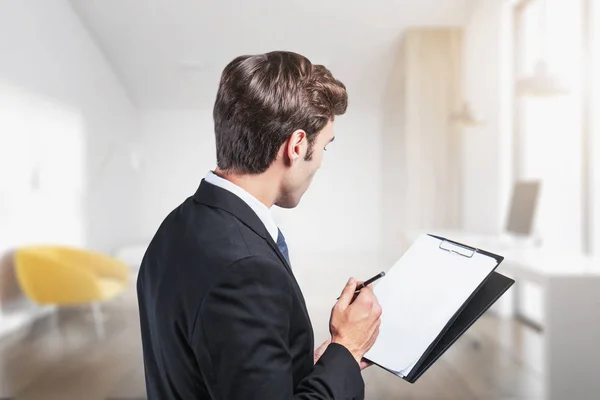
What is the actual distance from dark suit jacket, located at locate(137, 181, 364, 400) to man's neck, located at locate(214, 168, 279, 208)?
5 cm

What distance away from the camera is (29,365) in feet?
9.93

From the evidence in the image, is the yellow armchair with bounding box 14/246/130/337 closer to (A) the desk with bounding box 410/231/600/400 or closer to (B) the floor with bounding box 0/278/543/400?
(B) the floor with bounding box 0/278/543/400

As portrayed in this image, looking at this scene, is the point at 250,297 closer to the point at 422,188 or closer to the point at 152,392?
the point at 152,392

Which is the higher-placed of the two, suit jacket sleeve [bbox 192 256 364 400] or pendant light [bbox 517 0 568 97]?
pendant light [bbox 517 0 568 97]

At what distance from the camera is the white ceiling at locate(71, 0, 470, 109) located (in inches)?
120

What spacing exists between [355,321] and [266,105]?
0.35m

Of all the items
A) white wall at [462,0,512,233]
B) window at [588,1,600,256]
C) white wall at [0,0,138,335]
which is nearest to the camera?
white wall at [0,0,138,335]

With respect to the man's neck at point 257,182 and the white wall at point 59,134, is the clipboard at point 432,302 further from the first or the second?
the white wall at point 59,134

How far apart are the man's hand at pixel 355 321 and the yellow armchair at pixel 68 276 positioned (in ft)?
7.14

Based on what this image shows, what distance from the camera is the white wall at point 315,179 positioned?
2977 mm

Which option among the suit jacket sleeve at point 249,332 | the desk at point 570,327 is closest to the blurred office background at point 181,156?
the desk at point 570,327

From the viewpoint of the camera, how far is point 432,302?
123 centimetres

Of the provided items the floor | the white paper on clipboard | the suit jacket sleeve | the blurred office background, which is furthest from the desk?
the suit jacket sleeve

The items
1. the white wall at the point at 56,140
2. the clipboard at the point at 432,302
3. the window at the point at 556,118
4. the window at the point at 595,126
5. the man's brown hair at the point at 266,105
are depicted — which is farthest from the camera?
the window at the point at 556,118
